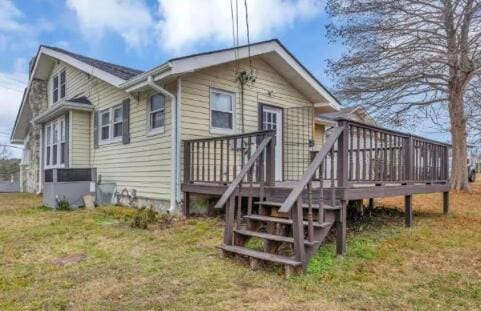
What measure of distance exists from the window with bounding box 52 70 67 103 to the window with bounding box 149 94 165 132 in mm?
6532

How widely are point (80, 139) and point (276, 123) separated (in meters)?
6.04

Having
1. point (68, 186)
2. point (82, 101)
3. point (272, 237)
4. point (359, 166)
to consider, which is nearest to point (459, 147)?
point (359, 166)

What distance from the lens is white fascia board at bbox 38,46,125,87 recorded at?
892cm

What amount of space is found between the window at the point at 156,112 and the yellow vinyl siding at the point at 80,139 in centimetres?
391

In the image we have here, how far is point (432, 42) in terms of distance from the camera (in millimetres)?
12188

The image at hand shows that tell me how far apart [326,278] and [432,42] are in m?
11.1

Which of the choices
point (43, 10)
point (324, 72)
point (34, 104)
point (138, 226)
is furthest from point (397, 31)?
point (34, 104)

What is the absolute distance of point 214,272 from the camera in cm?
410

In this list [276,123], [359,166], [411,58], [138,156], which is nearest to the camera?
[359,166]

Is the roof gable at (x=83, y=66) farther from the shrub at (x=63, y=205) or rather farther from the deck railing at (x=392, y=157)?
the deck railing at (x=392, y=157)

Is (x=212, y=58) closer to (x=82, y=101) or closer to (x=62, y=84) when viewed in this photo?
(x=82, y=101)

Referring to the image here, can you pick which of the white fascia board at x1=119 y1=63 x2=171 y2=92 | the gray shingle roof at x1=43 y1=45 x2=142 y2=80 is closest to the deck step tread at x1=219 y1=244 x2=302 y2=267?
the white fascia board at x1=119 y1=63 x2=171 y2=92

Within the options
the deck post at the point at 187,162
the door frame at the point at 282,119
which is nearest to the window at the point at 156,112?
the deck post at the point at 187,162

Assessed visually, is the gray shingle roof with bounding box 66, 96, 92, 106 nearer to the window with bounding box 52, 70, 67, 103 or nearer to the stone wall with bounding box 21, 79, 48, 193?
the window with bounding box 52, 70, 67, 103
